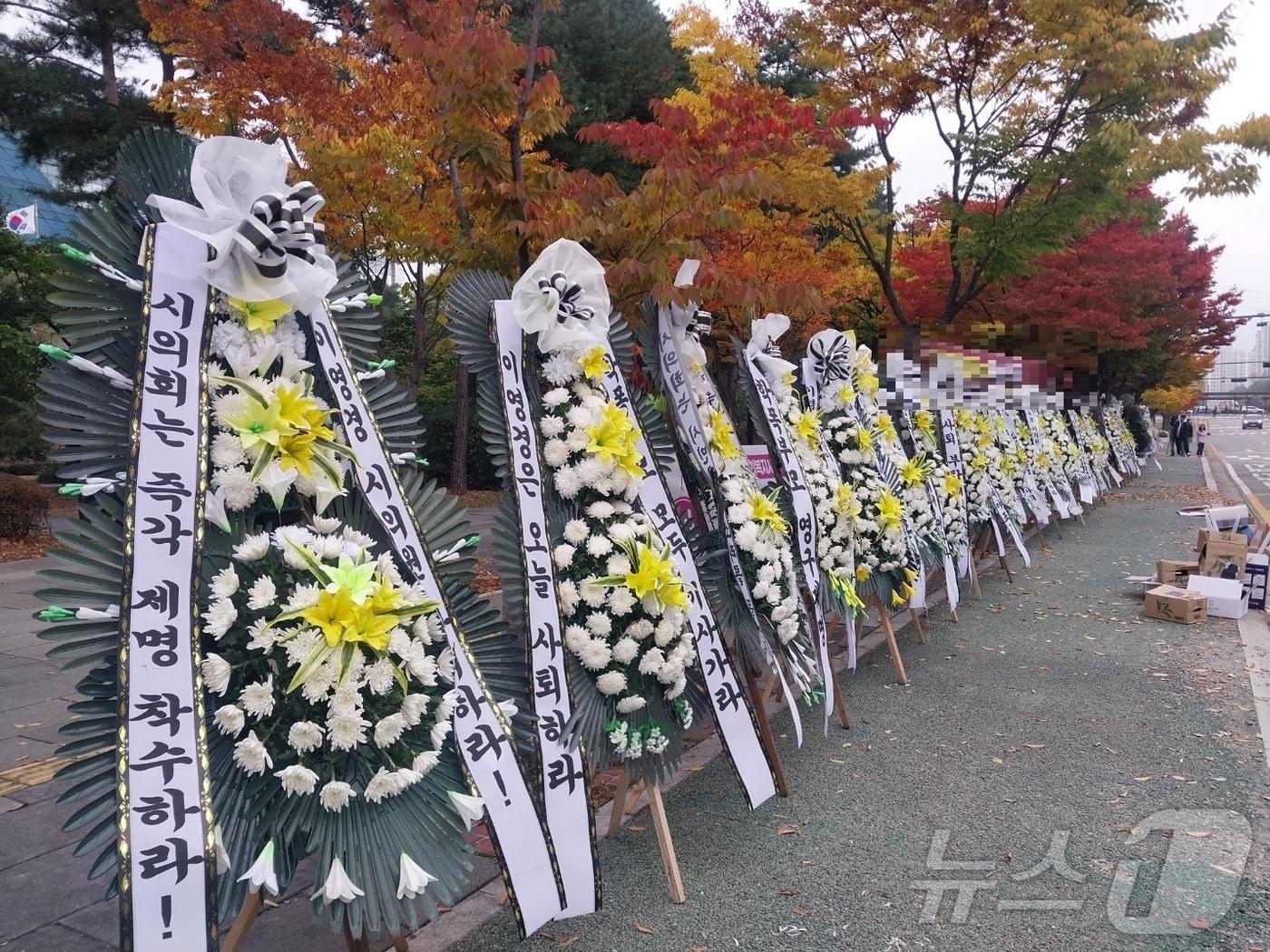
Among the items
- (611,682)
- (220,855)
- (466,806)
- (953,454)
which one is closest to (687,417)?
(611,682)

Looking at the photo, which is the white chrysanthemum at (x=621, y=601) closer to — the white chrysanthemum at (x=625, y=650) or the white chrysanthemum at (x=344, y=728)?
the white chrysanthemum at (x=625, y=650)

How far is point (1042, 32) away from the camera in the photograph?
→ 9.82 meters

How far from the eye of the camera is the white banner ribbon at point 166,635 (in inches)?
82.7

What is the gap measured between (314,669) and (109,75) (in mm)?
13584

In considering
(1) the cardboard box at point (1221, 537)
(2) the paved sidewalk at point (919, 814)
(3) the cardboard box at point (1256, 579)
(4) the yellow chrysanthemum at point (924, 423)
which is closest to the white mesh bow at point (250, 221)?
(2) the paved sidewalk at point (919, 814)

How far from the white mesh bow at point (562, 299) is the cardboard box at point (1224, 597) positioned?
658 centimetres

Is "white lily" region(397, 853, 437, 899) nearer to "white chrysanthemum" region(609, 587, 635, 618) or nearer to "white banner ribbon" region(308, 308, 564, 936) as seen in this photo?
"white banner ribbon" region(308, 308, 564, 936)

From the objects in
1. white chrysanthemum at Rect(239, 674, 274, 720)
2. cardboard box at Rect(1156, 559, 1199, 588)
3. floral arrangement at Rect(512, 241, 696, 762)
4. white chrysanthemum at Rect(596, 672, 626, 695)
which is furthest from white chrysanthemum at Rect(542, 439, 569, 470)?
cardboard box at Rect(1156, 559, 1199, 588)

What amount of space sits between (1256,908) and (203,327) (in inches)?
159

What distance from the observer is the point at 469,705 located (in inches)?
111

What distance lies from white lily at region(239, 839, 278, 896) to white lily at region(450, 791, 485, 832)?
493mm

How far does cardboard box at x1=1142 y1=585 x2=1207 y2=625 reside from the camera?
743cm

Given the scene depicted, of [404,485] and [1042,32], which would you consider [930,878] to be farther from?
[1042,32]

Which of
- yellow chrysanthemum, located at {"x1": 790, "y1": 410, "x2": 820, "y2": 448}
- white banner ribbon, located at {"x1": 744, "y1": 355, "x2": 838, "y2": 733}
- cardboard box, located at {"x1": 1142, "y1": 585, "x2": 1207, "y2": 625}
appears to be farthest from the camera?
cardboard box, located at {"x1": 1142, "y1": 585, "x2": 1207, "y2": 625}
